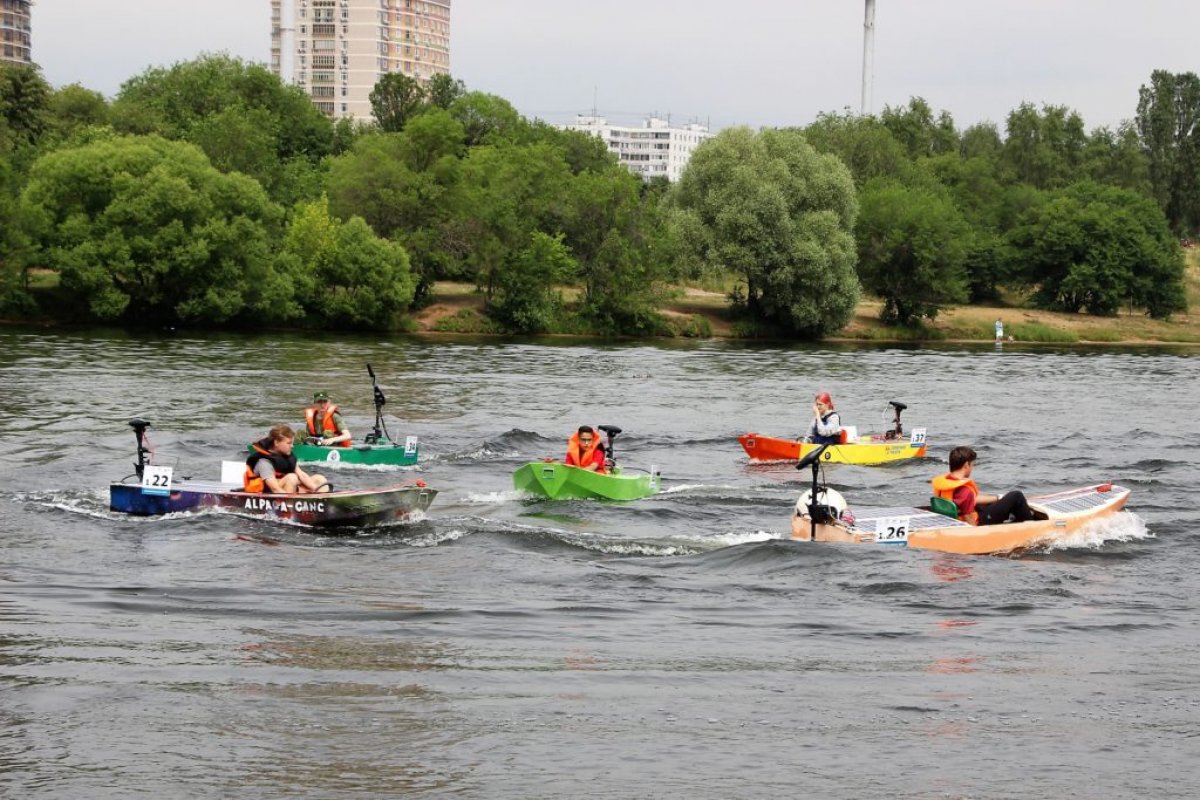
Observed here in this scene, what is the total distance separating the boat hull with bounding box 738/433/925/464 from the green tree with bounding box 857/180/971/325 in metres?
49.3

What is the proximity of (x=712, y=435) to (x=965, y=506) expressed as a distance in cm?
1542

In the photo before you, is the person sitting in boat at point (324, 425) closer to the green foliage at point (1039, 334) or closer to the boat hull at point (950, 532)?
the boat hull at point (950, 532)

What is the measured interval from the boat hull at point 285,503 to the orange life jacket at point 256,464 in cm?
Result: 18

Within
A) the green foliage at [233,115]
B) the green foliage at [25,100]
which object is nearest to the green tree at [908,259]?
the green foliage at [233,115]

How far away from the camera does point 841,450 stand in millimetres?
31297

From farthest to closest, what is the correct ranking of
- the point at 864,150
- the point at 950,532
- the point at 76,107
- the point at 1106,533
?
the point at 864,150
the point at 76,107
the point at 1106,533
the point at 950,532

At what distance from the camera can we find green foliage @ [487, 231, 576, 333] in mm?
72688

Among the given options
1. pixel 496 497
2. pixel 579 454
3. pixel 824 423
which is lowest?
pixel 496 497

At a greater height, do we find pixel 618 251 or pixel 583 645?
pixel 618 251

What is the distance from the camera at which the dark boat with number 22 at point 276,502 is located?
2094cm

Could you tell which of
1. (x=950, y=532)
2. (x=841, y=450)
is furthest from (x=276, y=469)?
(x=841, y=450)

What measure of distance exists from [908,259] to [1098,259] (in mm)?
13379

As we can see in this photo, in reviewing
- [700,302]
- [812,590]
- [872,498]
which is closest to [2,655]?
[812,590]

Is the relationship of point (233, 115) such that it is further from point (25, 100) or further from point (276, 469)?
point (276, 469)
